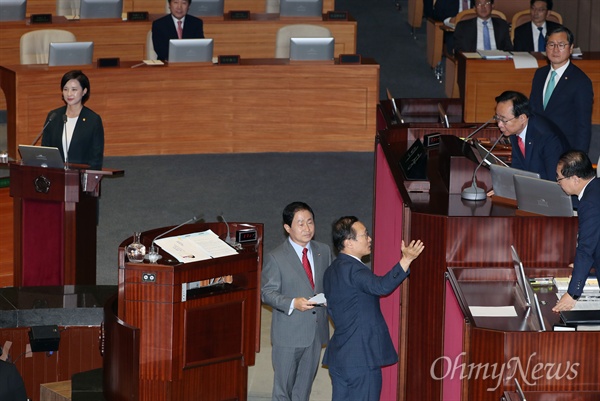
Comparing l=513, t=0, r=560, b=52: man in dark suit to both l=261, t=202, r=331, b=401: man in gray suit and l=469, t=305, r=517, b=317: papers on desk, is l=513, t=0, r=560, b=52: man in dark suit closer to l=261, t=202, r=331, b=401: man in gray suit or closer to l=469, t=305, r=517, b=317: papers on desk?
l=261, t=202, r=331, b=401: man in gray suit

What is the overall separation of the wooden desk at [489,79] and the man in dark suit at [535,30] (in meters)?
0.55

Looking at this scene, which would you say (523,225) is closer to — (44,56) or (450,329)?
(450,329)

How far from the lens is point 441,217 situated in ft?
18.9

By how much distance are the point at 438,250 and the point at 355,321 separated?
56cm

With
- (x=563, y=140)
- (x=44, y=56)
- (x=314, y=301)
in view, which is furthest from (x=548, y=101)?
(x=44, y=56)

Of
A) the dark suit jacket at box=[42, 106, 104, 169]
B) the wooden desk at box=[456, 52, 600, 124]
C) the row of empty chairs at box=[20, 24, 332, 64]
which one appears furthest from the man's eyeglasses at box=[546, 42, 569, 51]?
the row of empty chairs at box=[20, 24, 332, 64]

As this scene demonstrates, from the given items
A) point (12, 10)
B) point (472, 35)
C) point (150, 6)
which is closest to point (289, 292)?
point (472, 35)

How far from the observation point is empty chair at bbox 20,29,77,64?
10773 mm

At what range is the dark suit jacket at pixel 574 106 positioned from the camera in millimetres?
7633

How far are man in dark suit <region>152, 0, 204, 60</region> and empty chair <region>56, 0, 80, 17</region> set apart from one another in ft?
5.36

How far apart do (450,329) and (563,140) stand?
5.12 feet

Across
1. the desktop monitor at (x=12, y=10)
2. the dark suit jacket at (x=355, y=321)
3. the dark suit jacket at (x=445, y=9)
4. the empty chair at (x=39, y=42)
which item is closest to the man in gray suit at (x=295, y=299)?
the dark suit jacket at (x=355, y=321)

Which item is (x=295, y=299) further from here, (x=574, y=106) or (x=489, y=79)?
(x=489, y=79)

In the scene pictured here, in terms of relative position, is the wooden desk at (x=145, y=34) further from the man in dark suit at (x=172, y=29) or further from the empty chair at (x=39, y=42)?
the man in dark suit at (x=172, y=29)
